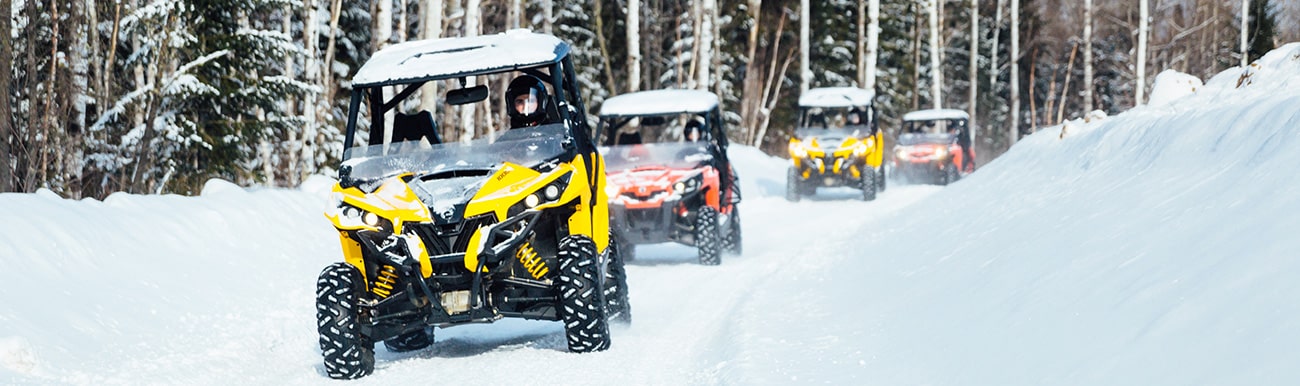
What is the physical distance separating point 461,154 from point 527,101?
0.88 meters

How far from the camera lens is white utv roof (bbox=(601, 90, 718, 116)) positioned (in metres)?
12.3

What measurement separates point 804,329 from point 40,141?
464 inches

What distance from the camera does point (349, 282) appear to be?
623cm

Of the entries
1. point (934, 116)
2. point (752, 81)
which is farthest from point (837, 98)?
point (752, 81)

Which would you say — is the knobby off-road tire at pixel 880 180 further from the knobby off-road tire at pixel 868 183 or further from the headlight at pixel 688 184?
the headlight at pixel 688 184

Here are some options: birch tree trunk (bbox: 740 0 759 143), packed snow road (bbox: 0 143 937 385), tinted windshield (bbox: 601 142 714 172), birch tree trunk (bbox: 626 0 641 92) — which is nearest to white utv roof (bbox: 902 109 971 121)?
birch tree trunk (bbox: 626 0 641 92)

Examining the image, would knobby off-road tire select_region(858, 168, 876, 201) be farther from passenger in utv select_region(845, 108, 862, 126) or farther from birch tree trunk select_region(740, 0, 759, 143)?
birch tree trunk select_region(740, 0, 759, 143)

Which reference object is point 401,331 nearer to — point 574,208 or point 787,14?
point 574,208

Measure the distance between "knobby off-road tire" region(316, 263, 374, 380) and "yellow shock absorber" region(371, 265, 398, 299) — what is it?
157 mm

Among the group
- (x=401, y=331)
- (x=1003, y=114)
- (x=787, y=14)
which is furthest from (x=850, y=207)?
(x=1003, y=114)

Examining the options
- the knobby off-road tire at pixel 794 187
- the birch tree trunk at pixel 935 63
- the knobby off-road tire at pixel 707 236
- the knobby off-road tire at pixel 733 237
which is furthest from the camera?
the birch tree trunk at pixel 935 63

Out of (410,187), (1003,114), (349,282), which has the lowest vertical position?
(1003,114)

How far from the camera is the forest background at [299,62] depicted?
14.4 m

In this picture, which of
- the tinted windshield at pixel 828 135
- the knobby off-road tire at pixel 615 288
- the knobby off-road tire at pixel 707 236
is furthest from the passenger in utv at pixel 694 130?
the tinted windshield at pixel 828 135
